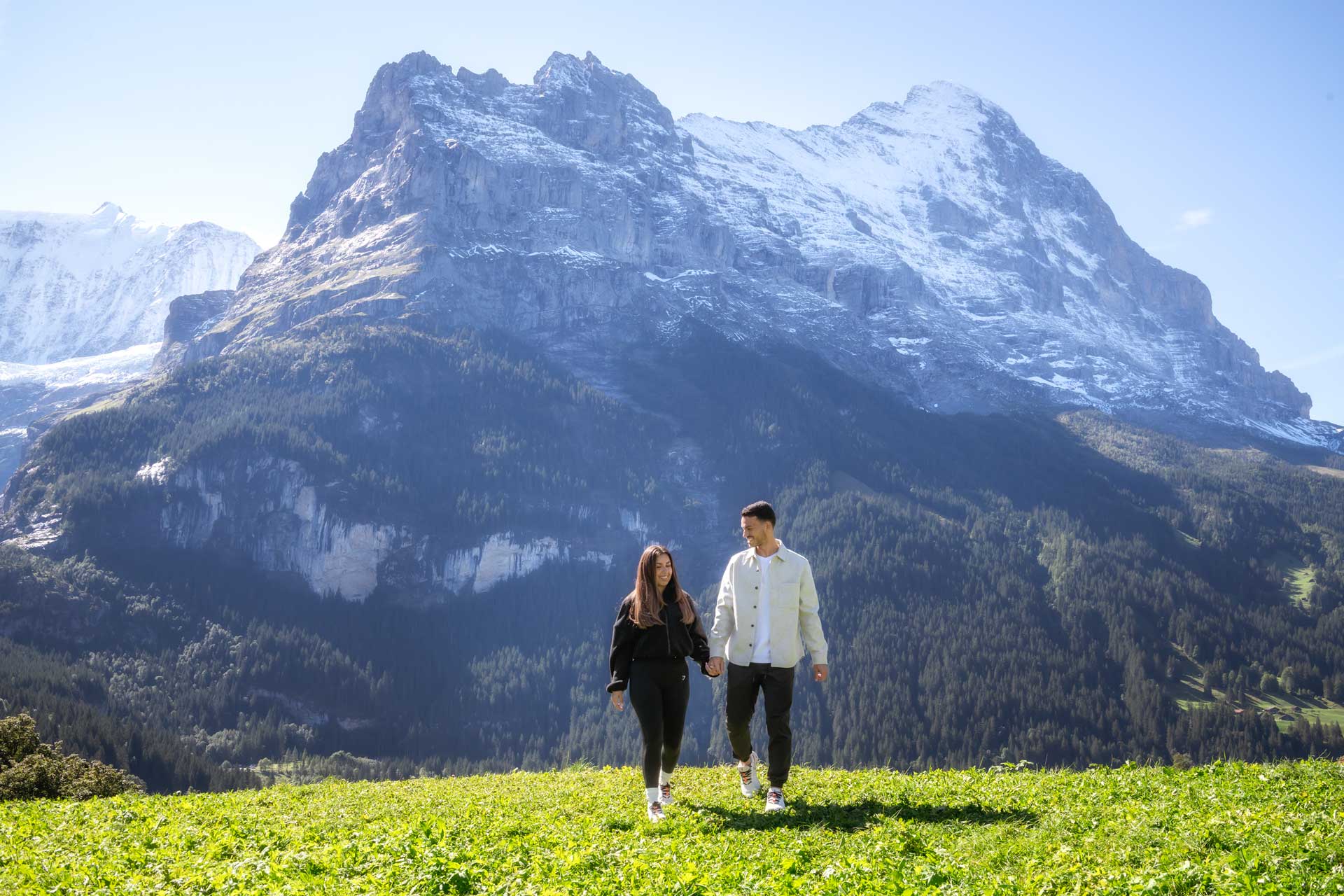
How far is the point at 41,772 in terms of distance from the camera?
30047mm

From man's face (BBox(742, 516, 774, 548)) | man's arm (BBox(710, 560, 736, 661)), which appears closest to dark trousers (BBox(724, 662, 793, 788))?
man's arm (BBox(710, 560, 736, 661))

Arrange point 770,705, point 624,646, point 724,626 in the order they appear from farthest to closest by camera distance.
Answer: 1. point 724,626
2. point 624,646
3. point 770,705

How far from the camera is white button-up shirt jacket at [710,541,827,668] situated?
14.7 m

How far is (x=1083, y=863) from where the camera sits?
10.0 meters

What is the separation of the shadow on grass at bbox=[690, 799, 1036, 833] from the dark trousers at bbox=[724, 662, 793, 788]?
652 millimetres

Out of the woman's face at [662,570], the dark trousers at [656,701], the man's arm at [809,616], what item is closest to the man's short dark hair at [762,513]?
the man's arm at [809,616]

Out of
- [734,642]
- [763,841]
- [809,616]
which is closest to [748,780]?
[734,642]

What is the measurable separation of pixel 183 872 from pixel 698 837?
6.17 meters

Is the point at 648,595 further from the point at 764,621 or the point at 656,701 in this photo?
the point at 764,621

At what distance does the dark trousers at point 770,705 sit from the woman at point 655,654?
0.73m

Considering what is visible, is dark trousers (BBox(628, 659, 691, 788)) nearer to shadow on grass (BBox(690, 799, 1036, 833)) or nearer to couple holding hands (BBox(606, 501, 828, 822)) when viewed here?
couple holding hands (BBox(606, 501, 828, 822))

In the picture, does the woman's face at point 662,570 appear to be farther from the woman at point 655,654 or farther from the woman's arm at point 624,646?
the woman's arm at point 624,646

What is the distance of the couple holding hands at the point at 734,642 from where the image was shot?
14570 millimetres

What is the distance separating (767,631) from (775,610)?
334mm
